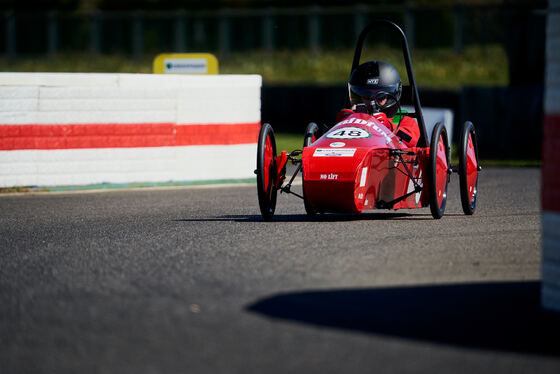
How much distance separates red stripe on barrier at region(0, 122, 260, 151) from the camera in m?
12.1

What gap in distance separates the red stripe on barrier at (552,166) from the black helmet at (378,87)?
4.43m

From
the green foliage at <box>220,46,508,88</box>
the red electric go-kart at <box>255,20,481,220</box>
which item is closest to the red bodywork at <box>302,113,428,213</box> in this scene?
the red electric go-kart at <box>255,20,481,220</box>

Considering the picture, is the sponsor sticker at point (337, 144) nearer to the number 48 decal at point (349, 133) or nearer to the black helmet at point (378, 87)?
the number 48 decal at point (349, 133)

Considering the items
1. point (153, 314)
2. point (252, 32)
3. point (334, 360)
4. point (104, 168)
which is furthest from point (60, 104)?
point (252, 32)

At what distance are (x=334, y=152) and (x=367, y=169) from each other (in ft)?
0.98

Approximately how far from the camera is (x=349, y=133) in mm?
8906

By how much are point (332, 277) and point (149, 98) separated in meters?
6.94

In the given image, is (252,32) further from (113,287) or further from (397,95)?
(113,287)

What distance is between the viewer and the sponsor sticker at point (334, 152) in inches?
335

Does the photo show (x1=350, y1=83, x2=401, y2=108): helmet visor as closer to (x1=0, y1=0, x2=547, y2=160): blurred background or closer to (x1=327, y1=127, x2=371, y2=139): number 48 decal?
(x1=327, y1=127, x2=371, y2=139): number 48 decal

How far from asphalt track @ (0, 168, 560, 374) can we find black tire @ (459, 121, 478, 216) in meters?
0.17

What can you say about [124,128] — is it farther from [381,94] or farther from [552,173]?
[552,173]

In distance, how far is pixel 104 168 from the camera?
1248cm

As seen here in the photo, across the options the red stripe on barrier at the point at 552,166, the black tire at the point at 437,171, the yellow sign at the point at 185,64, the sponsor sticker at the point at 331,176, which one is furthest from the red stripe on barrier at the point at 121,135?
the red stripe on barrier at the point at 552,166
